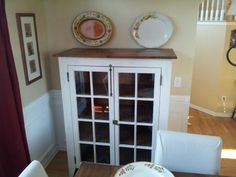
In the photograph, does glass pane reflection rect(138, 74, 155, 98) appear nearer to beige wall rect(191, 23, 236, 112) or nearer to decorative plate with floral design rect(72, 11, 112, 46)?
decorative plate with floral design rect(72, 11, 112, 46)

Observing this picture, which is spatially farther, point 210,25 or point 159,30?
point 210,25

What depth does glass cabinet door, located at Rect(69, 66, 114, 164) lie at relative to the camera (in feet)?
6.57

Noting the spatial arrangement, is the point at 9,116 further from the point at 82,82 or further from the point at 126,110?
the point at 126,110

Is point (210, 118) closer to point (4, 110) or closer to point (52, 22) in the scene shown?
point (52, 22)

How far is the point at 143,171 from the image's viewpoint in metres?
1.20

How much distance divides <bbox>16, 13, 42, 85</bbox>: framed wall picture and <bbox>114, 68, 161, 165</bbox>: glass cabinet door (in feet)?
2.80

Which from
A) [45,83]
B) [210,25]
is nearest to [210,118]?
[210,25]

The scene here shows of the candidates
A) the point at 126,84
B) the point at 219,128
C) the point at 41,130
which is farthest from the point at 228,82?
the point at 41,130

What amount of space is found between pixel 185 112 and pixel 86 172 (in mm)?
1451

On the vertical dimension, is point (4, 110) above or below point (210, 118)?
above

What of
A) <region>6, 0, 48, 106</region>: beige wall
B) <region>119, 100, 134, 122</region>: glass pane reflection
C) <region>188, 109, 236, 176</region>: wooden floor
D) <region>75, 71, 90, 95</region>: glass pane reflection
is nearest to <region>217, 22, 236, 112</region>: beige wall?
<region>188, 109, 236, 176</region>: wooden floor

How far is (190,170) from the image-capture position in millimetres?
1462

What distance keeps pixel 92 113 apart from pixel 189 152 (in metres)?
0.97

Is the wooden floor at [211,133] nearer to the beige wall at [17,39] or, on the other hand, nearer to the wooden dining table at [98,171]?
the beige wall at [17,39]
